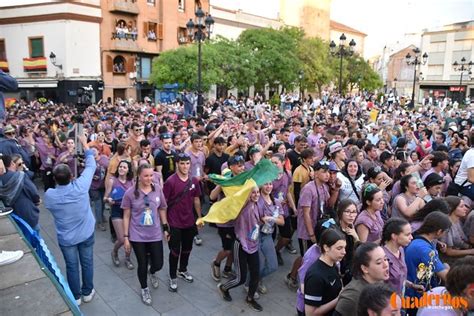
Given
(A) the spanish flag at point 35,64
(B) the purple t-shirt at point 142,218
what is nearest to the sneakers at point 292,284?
(B) the purple t-shirt at point 142,218

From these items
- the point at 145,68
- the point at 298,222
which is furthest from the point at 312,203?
the point at 145,68

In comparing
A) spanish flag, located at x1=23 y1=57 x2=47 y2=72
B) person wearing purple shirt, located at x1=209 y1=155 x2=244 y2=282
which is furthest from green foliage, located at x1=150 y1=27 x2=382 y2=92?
person wearing purple shirt, located at x1=209 y1=155 x2=244 y2=282

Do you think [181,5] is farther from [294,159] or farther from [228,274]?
[228,274]

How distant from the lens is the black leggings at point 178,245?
5.27m

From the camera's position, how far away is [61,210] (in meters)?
4.52

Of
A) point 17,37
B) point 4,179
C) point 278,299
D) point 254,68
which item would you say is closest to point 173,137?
point 4,179

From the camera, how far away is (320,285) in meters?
3.21

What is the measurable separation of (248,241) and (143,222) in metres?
1.32

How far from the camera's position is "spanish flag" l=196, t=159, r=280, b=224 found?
468 cm

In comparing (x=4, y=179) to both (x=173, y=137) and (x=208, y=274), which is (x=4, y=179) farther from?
(x=173, y=137)

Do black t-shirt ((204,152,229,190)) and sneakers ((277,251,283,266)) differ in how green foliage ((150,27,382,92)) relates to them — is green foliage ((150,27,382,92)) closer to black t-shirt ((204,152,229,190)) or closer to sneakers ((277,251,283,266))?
black t-shirt ((204,152,229,190))

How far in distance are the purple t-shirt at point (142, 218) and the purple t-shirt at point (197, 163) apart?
6.76 feet

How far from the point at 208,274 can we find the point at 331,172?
236 centimetres

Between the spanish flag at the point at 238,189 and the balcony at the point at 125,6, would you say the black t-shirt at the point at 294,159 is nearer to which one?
the spanish flag at the point at 238,189
